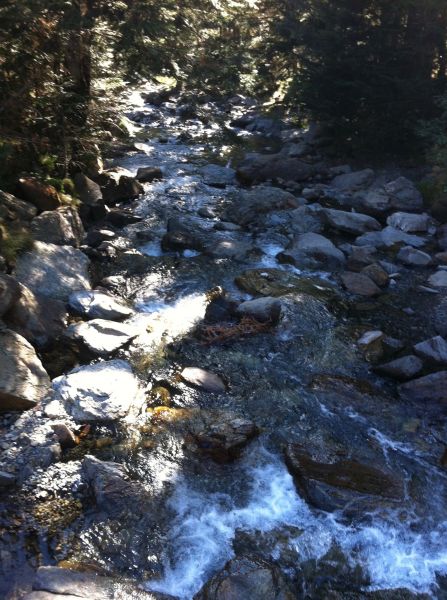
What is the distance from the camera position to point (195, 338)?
282 inches

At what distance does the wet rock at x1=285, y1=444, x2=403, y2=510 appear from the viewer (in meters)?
4.90

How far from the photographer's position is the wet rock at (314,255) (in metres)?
9.57

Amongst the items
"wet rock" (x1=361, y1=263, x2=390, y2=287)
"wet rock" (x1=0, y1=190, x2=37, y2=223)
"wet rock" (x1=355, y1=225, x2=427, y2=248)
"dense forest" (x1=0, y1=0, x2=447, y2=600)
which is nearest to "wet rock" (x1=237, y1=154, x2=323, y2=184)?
"dense forest" (x1=0, y1=0, x2=447, y2=600)

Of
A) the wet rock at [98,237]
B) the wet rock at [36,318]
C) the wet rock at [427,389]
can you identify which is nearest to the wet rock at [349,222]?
the wet rock at [98,237]

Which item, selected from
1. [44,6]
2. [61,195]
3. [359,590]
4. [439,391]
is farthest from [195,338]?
[44,6]

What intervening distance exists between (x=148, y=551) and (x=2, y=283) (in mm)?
3713

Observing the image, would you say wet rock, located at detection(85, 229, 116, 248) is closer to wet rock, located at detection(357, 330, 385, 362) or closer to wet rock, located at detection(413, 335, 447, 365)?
wet rock, located at detection(357, 330, 385, 362)

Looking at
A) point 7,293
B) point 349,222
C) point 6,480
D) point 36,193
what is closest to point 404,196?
point 349,222

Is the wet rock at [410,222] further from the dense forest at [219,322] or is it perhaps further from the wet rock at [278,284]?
the wet rock at [278,284]

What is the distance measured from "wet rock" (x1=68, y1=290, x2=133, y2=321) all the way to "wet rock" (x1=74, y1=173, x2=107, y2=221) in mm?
3345

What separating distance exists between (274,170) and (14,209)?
764 centimetres

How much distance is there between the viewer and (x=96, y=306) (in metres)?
7.38

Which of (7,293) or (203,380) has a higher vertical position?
(7,293)

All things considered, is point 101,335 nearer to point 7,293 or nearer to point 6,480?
point 7,293
